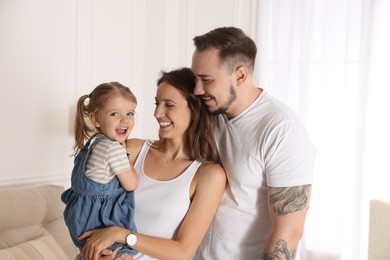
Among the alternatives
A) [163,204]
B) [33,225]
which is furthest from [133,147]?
[33,225]

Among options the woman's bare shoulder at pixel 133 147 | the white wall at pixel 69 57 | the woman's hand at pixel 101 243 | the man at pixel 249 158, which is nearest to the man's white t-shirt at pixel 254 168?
the man at pixel 249 158

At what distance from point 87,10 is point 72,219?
2021 millimetres

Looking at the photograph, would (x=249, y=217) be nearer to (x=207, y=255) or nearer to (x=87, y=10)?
(x=207, y=255)

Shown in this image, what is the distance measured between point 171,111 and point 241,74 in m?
0.32

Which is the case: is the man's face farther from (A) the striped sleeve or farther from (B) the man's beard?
(A) the striped sleeve

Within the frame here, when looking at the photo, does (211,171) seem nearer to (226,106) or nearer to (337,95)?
(226,106)

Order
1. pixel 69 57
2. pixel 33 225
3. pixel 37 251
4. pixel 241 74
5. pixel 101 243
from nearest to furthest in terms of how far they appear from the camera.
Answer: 1. pixel 101 243
2. pixel 241 74
3. pixel 37 251
4. pixel 33 225
5. pixel 69 57

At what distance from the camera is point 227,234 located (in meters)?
2.09

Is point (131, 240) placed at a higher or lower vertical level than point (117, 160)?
lower

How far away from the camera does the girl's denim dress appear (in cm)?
197

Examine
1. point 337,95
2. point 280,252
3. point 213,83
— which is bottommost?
point 280,252

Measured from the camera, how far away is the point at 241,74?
2.10 meters

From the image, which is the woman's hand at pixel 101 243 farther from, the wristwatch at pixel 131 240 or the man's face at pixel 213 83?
the man's face at pixel 213 83

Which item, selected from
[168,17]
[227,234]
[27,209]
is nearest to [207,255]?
[227,234]
